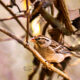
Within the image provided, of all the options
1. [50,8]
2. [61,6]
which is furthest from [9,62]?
[61,6]

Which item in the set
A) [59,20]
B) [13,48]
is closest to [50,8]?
[59,20]

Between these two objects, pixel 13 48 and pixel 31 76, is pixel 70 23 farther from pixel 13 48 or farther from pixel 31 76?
pixel 13 48

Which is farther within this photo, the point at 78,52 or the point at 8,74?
the point at 8,74

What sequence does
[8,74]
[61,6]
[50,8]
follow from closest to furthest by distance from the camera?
[61,6], [50,8], [8,74]

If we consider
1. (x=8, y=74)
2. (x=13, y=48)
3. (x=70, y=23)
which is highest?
(x=70, y=23)

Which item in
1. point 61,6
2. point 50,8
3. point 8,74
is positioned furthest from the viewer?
point 8,74

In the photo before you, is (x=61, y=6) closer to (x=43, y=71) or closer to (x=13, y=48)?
(x=43, y=71)

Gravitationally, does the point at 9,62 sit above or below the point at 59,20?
below
